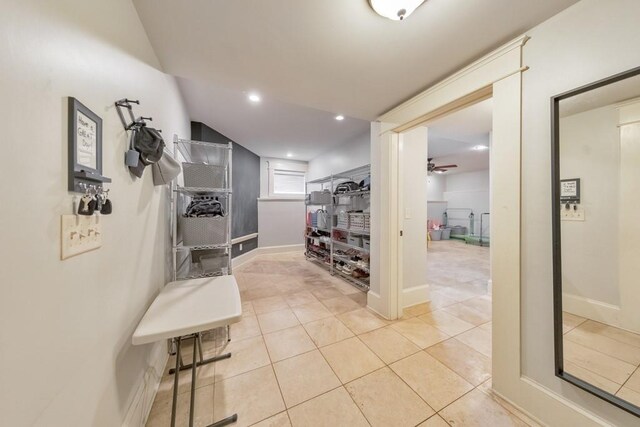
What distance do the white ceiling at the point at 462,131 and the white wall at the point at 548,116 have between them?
1164 millimetres

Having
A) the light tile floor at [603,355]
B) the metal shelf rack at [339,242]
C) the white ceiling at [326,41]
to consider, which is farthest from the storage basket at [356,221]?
the light tile floor at [603,355]

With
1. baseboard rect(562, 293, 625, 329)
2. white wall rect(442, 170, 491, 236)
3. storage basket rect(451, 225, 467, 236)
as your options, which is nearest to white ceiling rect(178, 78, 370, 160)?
baseboard rect(562, 293, 625, 329)

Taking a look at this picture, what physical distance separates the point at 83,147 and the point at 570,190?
2.20 metres

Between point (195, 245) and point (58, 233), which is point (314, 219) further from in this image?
point (58, 233)

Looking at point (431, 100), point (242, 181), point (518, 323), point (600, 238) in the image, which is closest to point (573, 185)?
point (600, 238)

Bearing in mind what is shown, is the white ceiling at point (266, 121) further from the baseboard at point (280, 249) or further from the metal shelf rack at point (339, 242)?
the baseboard at point (280, 249)

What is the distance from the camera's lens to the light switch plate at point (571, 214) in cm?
113

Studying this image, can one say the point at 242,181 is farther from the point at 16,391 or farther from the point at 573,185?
the point at 573,185

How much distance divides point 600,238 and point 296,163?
5.16 m

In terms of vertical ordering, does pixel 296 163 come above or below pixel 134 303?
above

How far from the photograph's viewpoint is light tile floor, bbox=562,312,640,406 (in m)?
1.01

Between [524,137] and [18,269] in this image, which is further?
[524,137]

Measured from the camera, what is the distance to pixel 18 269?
528 millimetres

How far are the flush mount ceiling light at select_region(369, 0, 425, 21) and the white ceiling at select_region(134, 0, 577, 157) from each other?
74mm
